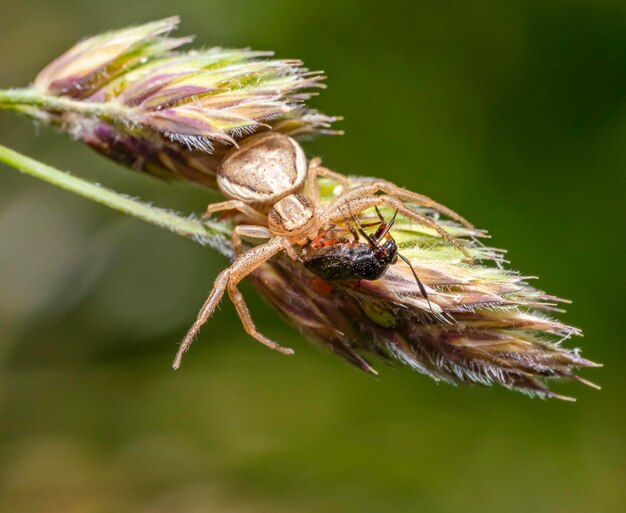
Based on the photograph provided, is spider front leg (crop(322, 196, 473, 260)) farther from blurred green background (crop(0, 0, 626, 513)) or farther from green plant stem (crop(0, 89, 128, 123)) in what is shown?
blurred green background (crop(0, 0, 626, 513))

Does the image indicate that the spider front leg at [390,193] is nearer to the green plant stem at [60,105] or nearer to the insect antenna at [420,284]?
the insect antenna at [420,284]

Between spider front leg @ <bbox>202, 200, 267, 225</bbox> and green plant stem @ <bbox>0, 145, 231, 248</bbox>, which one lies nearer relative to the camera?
green plant stem @ <bbox>0, 145, 231, 248</bbox>

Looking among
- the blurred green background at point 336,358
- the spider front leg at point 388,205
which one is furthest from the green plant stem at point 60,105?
the blurred green background at point 336,358

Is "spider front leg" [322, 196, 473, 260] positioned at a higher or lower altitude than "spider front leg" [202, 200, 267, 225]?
higher

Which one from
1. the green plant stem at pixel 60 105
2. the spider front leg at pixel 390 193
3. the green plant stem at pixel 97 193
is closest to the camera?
the green plant stem at pixel 97 193

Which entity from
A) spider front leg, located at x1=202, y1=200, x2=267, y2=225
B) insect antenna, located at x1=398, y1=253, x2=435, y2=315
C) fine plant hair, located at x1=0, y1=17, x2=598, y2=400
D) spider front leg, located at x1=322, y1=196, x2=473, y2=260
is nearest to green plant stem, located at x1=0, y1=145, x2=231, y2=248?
fine plant hair, located at x1=0, y1=17, x2=598, y2=400

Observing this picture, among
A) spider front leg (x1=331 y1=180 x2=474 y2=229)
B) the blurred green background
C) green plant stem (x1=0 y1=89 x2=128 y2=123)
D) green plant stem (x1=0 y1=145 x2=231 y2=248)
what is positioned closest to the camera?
green plant stem (x1=0 y1=145 x2=231 y2=248)

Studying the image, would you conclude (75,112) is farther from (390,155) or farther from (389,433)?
(389,433)

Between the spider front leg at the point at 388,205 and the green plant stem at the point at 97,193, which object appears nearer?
the green plant stem at the point at 97,193
